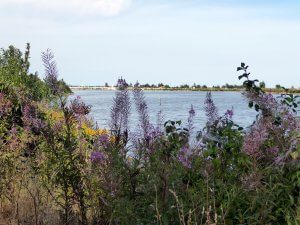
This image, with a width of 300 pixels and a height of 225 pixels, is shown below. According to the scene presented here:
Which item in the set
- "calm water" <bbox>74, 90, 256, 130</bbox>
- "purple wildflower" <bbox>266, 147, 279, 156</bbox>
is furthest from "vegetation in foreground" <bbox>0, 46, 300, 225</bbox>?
"calm water" <bbox>74, 90, 256, 130</bbox>

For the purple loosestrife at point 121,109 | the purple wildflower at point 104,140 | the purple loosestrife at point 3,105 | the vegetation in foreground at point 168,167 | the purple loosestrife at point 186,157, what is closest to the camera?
the vegetation in foreground at point 168,167

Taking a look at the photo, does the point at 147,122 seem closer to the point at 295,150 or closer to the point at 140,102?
the point at 140,102

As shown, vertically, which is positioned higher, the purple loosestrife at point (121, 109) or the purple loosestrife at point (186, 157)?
the purple loosestrife at point (121, 109)

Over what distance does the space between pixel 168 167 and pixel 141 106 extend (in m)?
0.78

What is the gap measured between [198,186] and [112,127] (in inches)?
33.8

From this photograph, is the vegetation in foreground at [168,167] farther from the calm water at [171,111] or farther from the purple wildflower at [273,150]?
the calm water at [171,111]

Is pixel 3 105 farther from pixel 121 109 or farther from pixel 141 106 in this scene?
pixel 141 106

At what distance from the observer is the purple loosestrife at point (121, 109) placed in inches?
161

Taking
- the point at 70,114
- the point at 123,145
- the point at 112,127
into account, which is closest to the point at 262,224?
the point at 123,145

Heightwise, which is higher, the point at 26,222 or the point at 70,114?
the point at 70,114

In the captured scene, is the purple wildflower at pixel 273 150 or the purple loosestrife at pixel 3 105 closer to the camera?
the purple wildflower at pixel 273 150

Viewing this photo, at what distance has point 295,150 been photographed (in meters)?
3.77

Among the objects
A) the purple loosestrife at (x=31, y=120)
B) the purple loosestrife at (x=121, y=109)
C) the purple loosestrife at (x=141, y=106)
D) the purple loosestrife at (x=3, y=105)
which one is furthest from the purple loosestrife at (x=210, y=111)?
the purple loosestrife at (x=3, y=105)

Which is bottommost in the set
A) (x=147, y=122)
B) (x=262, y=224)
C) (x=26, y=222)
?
(x=26, y=222)
